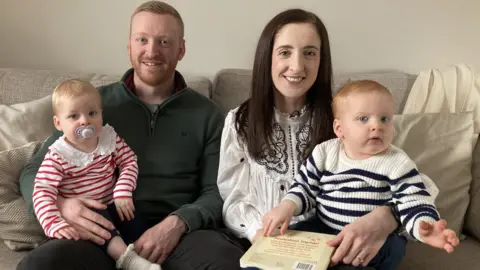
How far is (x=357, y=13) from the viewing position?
225 centimetres

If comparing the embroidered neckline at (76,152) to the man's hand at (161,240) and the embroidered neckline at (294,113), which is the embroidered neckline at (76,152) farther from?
the embroidered neckline at (294,113)

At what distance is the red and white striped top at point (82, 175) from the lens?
4.82 ft

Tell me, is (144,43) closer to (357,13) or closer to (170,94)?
(170,94)

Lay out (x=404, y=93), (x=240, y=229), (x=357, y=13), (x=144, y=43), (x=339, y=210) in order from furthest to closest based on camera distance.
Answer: (x=357, y=13), (x=404, y=93), (x=144, y=43), (x=240, y=229), (x=339, y=210)

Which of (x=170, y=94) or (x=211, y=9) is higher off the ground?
(x=211, y=9)

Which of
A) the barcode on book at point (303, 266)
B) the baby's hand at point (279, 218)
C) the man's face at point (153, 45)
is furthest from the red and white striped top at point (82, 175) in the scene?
the barcode on book at point (303, 266)

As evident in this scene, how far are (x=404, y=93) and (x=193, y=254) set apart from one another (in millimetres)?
1110

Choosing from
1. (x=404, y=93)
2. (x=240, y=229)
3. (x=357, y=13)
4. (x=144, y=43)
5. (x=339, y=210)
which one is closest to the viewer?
(x=339, y=210)

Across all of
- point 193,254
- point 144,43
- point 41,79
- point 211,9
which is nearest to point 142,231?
point 193,254

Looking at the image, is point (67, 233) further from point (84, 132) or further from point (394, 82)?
point (394, 82)

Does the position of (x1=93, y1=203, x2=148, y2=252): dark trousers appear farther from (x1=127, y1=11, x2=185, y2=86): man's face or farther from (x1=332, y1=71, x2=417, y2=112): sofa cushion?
(x1=332, y1=71, x2=417, y2=112): sofa cushion

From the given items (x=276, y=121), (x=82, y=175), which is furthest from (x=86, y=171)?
(x=276, y=121)

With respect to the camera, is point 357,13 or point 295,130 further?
point 357,13

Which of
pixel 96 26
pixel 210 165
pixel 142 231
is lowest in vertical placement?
pixel 142 231
